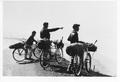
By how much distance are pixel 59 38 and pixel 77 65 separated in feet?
0.90

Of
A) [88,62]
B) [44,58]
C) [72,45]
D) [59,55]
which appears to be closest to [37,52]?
[44,58]

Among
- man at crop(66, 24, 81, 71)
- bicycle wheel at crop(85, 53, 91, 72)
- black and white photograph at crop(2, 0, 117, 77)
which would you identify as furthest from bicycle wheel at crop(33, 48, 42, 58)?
bicycle wheel at crop(85, 53, 91, 72)

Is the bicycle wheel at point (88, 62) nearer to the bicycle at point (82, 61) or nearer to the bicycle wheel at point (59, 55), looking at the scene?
the bicycle at point (82, 61)

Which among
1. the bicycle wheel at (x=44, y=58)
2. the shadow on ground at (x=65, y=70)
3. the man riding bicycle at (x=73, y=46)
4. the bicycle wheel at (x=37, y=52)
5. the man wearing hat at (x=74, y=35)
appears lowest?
the shadow on ground at (x=65, y=70)

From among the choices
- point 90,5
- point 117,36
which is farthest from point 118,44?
point 90,5

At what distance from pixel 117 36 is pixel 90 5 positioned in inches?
13.8

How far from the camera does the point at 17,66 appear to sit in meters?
2.11

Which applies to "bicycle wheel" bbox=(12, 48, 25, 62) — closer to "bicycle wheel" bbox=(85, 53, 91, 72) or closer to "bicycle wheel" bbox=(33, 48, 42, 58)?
"bicycle wheel" bbox=(33, 48, 42, 58)

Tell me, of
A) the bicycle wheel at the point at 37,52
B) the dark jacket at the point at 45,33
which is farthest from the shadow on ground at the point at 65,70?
the dark jacket at the point at 45,33

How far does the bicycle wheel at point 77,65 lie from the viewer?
6.88 ft

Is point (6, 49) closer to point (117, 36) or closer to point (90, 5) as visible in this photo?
point (90, 5)

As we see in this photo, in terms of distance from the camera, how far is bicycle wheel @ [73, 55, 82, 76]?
2.10m

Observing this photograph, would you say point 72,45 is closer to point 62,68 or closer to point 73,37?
point 73,37

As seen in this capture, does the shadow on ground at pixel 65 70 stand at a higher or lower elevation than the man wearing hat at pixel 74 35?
lower
